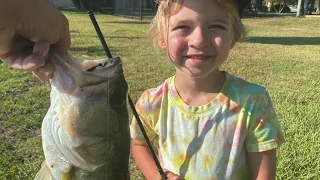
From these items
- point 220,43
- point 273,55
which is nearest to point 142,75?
point 273,55

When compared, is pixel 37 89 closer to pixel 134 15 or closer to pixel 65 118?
pixel 65 118

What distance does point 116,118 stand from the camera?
1.93m

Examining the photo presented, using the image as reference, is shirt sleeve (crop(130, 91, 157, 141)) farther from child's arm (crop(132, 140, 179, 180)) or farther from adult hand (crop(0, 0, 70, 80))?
adult hand (crop(0, 0, 70, 80))

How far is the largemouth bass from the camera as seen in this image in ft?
6.03

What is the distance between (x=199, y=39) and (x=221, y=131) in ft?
1.78

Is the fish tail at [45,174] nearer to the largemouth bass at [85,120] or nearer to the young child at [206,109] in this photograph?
the largemouth bass at [85,120]

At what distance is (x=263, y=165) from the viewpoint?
2424 millimetres

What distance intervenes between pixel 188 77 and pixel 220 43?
12.3 inches

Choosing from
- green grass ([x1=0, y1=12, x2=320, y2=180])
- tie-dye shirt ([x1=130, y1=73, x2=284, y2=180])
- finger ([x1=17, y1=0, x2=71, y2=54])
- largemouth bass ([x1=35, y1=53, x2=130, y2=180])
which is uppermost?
finger ([x1=17, y1=0, x2=71, y2=54])

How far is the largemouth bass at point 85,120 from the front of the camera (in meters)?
1.84

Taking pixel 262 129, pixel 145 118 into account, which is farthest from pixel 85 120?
pixel 262 129

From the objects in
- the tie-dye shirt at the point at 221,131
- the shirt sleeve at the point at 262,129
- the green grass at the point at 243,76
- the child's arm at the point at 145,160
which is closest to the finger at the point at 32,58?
the tie-dye shirt at the point at 221,131

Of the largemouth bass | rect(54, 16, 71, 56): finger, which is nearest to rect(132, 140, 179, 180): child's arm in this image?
the largemouth bass

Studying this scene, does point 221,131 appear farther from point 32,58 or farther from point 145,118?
point 32,58
